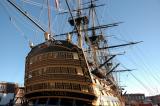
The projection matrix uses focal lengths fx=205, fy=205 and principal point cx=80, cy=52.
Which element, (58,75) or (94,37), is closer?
(58,75)

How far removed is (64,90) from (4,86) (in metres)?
37.2

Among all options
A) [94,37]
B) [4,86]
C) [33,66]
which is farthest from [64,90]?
[4,86]

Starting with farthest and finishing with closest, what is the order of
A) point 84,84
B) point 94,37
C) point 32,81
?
point 94,37, point 32,81, point 84,84

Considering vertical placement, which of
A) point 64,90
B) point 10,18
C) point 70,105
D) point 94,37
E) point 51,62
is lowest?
point 70,105

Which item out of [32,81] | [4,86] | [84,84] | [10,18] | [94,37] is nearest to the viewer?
[10,18]

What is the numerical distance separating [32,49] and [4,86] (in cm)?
3321

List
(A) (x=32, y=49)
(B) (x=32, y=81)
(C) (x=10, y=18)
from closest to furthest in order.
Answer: (C) (x=10, y=18) < (B) (x=32, y=81) < (A) (x=32, y=49)

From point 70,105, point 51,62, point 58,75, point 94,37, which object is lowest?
point 70,105

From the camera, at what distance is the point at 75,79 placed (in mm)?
17297

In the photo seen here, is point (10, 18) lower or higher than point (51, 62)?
higher

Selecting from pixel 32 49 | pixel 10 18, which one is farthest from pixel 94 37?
pixel 10 18

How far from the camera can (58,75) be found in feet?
57.7

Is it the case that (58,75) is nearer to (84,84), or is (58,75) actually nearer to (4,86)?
(84,84)

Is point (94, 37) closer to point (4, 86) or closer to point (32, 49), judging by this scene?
point (32, 49)
